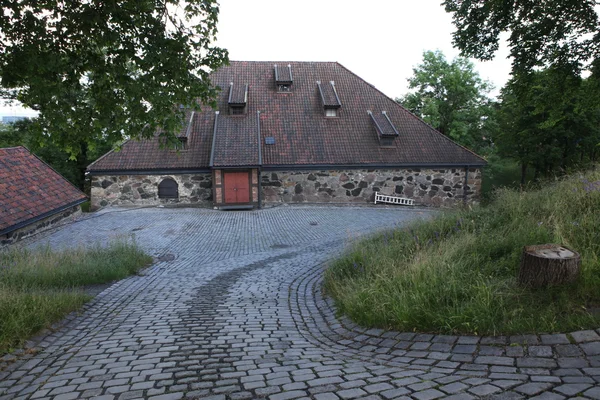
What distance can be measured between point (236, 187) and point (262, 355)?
51.2 ft

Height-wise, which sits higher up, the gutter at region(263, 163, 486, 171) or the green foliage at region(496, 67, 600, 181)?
the green foliage at region(496, 67, 600, 181)

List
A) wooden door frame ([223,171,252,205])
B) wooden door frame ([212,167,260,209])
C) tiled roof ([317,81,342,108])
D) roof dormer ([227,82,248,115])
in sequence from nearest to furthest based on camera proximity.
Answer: wooden door frame ([212,167,260,209]) → wooden door frame ([223,171,252,205]) → roof dormer ([227,82,248,115]) → tiled roof ([317,81,342,108])

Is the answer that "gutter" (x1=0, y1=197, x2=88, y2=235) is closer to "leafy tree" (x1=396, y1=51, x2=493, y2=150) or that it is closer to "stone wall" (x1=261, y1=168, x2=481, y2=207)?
"stone wall" (x1=261, y1=168, x2=481, y2=207)

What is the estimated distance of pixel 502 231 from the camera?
22.3 ft

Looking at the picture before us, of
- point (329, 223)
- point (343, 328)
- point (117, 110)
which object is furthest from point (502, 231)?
point (329, 223)

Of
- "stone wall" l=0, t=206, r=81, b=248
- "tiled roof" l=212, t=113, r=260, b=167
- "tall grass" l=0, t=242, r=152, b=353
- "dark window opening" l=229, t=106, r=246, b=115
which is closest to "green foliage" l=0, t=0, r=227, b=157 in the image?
"tall grass" l=0, t=242, r=152, b=353

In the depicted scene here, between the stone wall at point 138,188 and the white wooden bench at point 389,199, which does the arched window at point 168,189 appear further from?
the white wooden bench at point 389,199

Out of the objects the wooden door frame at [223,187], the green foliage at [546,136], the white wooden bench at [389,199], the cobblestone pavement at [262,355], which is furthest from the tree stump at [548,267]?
the white wooden bench at [389,199]

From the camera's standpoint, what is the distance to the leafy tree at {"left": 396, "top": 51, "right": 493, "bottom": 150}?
27453 mm

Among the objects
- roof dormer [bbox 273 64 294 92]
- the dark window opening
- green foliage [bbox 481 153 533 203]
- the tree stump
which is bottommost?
the tree stump

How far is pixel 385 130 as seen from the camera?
20969 mm

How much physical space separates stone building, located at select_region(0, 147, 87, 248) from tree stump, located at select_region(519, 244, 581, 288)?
44.4 ft

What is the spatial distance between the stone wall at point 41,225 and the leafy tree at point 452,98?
2206cm

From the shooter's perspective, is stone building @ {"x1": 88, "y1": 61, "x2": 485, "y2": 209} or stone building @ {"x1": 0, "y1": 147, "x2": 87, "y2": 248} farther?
stone building @ {"x1": 88, "y1": 61, "x2": 485, "y2": 209}
